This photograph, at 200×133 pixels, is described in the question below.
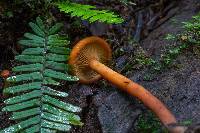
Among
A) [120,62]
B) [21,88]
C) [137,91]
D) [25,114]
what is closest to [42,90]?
[21,88]

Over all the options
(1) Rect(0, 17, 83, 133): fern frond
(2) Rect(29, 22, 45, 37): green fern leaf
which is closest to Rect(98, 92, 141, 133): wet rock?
(1) Rect(0, 17, 83, 133): fern frond

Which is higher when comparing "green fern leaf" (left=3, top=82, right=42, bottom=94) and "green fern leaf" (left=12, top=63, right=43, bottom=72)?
"green fern leaf" (left=12, top=63, right=43, bottom=72)

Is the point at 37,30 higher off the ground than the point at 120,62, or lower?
higher

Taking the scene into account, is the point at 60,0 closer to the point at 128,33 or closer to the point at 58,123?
the point at 128,33

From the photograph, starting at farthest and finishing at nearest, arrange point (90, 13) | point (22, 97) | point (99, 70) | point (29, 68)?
1. point (90, 13)
2. point (99, 70)
3. point (29, 68)
4. point (22, 97)

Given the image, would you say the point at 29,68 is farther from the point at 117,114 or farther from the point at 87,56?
the point at 117,114

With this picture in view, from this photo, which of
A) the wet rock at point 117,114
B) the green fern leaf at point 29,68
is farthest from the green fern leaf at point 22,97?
the wet rock at point 117,114

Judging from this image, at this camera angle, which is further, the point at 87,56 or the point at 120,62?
the point at 120,62

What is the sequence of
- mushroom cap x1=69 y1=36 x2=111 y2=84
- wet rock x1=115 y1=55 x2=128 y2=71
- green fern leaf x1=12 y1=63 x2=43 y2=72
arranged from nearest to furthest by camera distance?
green fern leaf x1=12 y1=63 x2=43 y2=72, mushroom cap x1=69 y1=36 x2=111 y2=84, wet rock x1=115 y1=55 x2=128 y2=71

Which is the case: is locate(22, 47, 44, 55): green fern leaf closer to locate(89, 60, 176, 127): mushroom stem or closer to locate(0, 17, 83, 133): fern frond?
locate(0, 17, 83, 133): fern frond
